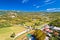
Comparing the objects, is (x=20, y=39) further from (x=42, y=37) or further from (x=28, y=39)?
(x=42, y=37)

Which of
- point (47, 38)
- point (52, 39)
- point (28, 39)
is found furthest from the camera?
point (28, 39)

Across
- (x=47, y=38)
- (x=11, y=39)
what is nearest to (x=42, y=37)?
(x=47, y=38)

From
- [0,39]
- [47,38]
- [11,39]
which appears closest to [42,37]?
[47,38]

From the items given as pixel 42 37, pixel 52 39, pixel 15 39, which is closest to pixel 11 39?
pixel 15 39

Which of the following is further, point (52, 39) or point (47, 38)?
point (47, 38)

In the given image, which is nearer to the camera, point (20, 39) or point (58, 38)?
point (58, 38)

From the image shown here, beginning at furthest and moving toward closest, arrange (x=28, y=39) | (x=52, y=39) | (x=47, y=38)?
1. (x=28, y=39)
2. (x=47, y=38)
3. (x=52, y=39)

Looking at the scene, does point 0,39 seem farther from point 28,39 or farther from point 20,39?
point 28,39

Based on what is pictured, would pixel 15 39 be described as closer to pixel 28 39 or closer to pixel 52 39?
pixel 28 39
